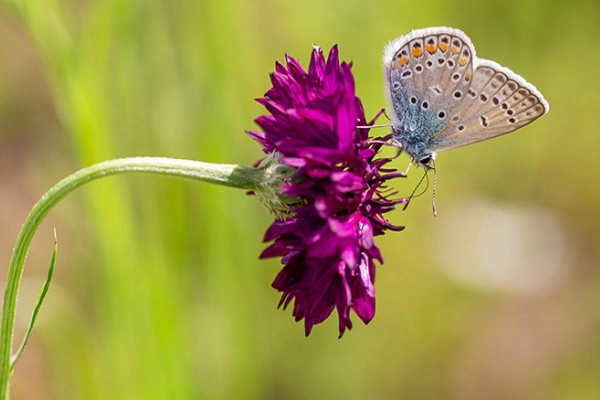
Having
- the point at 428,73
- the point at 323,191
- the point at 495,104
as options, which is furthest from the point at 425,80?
the point at 323,191

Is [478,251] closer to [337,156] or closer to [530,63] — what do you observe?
[530,63]

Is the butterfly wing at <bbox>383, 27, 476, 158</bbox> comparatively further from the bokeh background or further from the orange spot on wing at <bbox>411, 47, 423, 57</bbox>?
the bokeh background

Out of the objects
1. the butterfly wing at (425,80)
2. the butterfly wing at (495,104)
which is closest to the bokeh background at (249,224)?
the butterfly wing at (425,80)

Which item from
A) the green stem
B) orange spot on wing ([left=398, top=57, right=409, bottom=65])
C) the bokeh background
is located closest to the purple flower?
the green stem

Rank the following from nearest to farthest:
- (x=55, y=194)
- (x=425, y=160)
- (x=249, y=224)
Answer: (x=55, y=194), (x=425, y=160), (x=249, y=224)

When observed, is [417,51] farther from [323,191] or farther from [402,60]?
[323,191]

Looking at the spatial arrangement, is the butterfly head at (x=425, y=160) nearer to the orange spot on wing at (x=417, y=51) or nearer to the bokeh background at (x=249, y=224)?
the orange spot on wing at (x=417, y=51)

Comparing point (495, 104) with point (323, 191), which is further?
point (495, 104)
